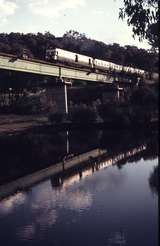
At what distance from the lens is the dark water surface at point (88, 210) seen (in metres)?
19.7

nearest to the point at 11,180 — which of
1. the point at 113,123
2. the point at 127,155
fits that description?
the point at 127,155

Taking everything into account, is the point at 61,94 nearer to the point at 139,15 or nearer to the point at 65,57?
the point at 65,57

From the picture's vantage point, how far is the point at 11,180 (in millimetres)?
33625

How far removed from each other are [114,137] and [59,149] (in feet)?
36.0

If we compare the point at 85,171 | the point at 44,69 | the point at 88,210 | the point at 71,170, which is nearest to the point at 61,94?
the point at 44,69

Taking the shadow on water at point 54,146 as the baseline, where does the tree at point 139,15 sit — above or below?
above

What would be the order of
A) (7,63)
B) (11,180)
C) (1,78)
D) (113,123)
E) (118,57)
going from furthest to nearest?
(118,57) < (1,78) < (113,123) < (7,63) < (11,180)

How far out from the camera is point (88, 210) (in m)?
23.8

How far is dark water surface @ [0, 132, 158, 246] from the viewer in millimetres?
19656

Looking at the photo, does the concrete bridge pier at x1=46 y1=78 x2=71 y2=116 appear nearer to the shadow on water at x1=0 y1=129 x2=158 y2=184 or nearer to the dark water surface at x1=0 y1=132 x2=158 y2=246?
the shadow on water at x1=0 y1=129 x2=158 y2=184

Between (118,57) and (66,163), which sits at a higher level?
(118,57)

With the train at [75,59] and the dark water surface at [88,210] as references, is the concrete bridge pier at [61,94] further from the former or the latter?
the dark water surface at [88,210]

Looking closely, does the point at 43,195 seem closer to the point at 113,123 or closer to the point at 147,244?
the point at 147,244

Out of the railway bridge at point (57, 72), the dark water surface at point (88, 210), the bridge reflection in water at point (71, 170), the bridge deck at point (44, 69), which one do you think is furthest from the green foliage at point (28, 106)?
the dark water surface at point (88, 210)
